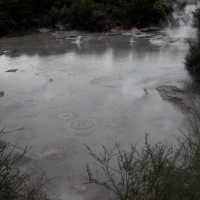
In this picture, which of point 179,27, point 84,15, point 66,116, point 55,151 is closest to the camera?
point 55,151

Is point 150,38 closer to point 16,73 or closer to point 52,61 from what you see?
point 52,61

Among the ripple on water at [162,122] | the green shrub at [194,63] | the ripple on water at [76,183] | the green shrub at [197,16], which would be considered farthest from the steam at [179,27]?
the ripple on water at [76,183]

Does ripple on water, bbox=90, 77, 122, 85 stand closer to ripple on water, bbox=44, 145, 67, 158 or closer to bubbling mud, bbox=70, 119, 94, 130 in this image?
bubbling mud, bbox=70, 119, 94, 130

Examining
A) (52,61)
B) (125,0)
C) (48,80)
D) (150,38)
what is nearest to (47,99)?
(48,80)

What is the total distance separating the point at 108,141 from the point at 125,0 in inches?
1105

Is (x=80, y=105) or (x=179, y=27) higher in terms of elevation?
(x=179, y=27)

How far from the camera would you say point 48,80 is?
12398 millimetres

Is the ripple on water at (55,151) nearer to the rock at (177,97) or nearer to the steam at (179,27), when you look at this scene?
the rock at (177,97)

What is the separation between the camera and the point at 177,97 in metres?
9.94

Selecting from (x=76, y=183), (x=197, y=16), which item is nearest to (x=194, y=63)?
(x=76, y=183)

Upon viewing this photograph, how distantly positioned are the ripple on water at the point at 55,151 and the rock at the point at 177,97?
3895 millimetres

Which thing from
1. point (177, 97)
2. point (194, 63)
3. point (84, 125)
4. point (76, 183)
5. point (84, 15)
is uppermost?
point (84, 15)

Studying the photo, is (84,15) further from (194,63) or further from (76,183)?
(76,183)

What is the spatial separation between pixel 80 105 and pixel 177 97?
10.9 feet
